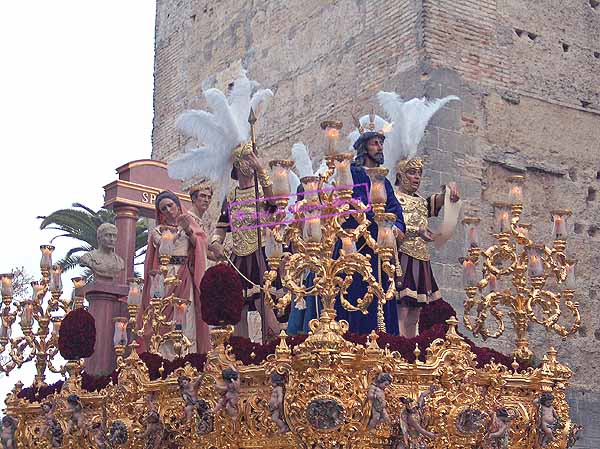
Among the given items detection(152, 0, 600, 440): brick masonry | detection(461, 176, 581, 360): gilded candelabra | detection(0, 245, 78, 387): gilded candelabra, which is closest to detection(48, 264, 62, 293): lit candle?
detection(0, 245, 78, 387): gilded candelabra

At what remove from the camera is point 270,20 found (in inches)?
680

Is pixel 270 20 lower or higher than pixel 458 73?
higher

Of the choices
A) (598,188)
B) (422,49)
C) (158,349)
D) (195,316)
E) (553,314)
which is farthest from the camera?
(598,188)

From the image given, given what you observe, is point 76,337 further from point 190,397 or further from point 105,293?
point 105,293

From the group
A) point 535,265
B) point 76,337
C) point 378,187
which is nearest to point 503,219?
point 535,265

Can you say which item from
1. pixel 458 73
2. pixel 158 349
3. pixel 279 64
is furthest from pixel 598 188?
pixel 158 349

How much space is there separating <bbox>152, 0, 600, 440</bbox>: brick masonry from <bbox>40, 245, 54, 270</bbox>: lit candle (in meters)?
5.50

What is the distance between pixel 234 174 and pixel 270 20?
8719 millimetres

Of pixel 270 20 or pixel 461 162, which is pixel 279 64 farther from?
pixel 461 162

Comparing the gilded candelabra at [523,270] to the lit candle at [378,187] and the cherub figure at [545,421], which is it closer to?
the cherub figure at [545,421]

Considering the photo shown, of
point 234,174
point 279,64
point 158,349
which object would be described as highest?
point 279,64

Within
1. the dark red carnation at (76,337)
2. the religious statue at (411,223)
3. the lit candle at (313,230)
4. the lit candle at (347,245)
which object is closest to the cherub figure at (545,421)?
the religious statue at (411,223)

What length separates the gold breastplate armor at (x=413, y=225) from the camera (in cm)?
867

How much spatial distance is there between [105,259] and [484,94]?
6.04m
